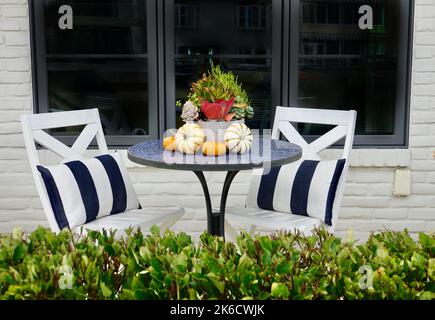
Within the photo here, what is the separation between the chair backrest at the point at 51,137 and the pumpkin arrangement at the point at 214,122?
0.61 metres

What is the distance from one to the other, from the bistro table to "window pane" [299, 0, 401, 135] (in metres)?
0.86

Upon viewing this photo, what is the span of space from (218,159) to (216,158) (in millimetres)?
23

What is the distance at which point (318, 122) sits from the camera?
11.2 feet

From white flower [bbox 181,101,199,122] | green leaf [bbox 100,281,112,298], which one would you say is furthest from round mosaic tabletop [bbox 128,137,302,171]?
green leaf [bbox 100,281,112,298]

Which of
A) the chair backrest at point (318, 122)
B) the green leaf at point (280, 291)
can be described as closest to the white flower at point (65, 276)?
the green leaf at point (280, 291)

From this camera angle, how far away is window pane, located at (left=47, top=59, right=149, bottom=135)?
3.84m

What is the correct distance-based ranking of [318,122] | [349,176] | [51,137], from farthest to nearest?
[349,176] → [318,122] → [51,137]

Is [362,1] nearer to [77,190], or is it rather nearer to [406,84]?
[406,84]

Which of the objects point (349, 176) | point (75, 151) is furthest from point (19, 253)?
point (349, 176)

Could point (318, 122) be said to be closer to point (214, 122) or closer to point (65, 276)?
point (214, 122)

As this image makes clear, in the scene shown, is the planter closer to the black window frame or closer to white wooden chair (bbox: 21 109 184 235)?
white wooden chair (bbox: 21 109 184 235)
